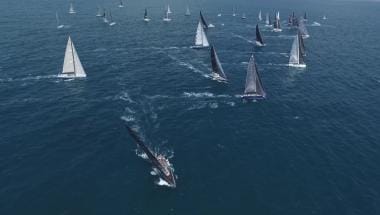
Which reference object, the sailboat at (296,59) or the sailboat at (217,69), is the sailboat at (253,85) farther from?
the sailboat at (296,59)

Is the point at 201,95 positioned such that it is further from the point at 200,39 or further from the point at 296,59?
the point at 200,39

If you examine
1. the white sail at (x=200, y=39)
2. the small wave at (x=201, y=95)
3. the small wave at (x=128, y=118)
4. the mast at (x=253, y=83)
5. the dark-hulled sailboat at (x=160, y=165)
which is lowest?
the dark-hulled sailboat at (x=160, y=165)

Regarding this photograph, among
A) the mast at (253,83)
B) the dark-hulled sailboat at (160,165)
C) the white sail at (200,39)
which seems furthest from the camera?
the white sail at (200,39)

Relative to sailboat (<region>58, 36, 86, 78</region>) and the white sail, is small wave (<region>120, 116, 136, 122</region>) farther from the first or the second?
the white sail

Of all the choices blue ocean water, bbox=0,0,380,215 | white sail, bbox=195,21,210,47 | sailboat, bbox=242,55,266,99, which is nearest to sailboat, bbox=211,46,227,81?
blue ocean water, bbox=0,0,380,215

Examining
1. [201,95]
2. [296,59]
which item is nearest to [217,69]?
[201,95]

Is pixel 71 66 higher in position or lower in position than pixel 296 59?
higher

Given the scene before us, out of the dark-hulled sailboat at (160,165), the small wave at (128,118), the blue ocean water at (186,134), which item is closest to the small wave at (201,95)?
the blue ocean water at (186,134)
